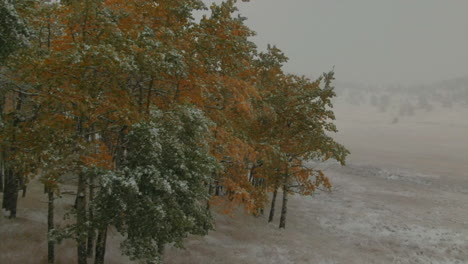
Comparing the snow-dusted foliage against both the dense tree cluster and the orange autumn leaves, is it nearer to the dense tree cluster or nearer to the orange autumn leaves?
the dense tree cluster

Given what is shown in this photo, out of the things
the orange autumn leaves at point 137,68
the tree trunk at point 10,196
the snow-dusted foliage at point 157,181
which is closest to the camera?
the snow-dusted foliage at point 157,181

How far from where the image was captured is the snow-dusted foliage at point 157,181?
339 inches

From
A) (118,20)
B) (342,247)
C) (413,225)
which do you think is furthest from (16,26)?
(413,225)

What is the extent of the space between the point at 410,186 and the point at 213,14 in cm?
3550

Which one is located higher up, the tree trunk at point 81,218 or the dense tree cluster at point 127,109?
the dense tree cluster at point 127,109

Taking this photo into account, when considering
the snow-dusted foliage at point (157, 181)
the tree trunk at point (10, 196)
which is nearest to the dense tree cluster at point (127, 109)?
the snow-dusted foliage at point (157, 181)

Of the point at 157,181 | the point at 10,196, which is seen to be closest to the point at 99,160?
the point at 157,181

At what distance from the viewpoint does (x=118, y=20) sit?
10586mm

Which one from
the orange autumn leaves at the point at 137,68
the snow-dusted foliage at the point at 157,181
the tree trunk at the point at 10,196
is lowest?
the tree trunk at the point at 10,196

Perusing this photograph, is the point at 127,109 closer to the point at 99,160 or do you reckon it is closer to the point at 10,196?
the point at 99,160

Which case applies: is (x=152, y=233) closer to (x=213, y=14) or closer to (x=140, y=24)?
(x=140, y=24)

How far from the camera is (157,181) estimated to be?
863 centimetres

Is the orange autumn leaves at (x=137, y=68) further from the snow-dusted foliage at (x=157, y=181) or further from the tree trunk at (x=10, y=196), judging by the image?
the tree trunk at (x=10, y=196)

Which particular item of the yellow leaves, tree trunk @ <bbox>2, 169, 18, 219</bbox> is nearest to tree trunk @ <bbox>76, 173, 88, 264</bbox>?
the yellow leaves
